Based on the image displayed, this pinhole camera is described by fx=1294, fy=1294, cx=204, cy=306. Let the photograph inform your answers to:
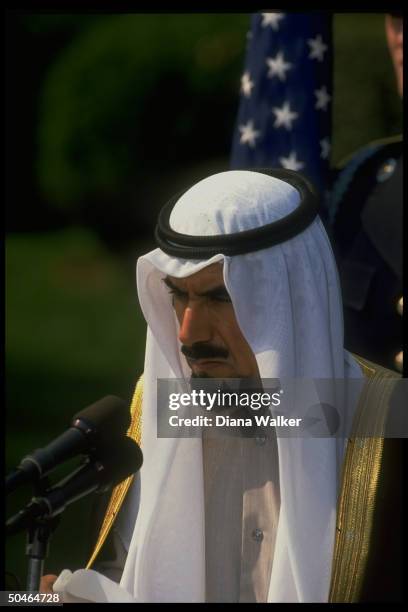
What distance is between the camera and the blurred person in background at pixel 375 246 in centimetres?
552

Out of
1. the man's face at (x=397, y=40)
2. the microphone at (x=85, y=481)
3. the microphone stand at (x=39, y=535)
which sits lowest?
the microphone stand at (x=39, y=535)

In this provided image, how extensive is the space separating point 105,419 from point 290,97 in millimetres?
3486

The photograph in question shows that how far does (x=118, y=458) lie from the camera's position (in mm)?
3389

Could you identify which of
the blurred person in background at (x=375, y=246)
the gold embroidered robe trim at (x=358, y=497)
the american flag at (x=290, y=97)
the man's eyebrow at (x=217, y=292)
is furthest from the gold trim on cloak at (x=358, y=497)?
the american flag at (x=290, y=97)

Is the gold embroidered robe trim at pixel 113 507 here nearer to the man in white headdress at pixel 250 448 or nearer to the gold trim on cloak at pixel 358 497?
the man in white headdress at pixel 250 448

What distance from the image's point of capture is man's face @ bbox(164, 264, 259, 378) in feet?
12.6

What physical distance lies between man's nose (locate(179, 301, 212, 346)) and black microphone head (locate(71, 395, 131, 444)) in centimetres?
45

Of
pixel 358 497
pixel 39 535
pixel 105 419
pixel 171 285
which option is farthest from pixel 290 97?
pixel 39 535

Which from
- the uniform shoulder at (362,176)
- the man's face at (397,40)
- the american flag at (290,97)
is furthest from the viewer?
the american flag at (290,97)

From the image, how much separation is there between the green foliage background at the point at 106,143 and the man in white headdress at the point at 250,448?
266 inches

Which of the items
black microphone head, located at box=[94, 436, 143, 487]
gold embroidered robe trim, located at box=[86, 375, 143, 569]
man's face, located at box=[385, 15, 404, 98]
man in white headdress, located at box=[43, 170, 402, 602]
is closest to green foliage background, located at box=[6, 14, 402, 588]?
man's face, located at box=[385, 15, 404, 98]

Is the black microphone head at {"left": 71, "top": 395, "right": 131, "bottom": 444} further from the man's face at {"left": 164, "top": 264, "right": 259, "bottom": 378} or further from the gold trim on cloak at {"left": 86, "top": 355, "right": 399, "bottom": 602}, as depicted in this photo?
the gold trim on cloak at {"left": 86, "top": 355, "right": 399, "bottom": 602}

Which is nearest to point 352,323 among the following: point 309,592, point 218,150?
point 309,592

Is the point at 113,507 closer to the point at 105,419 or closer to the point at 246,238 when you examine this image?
the point at 105,419
